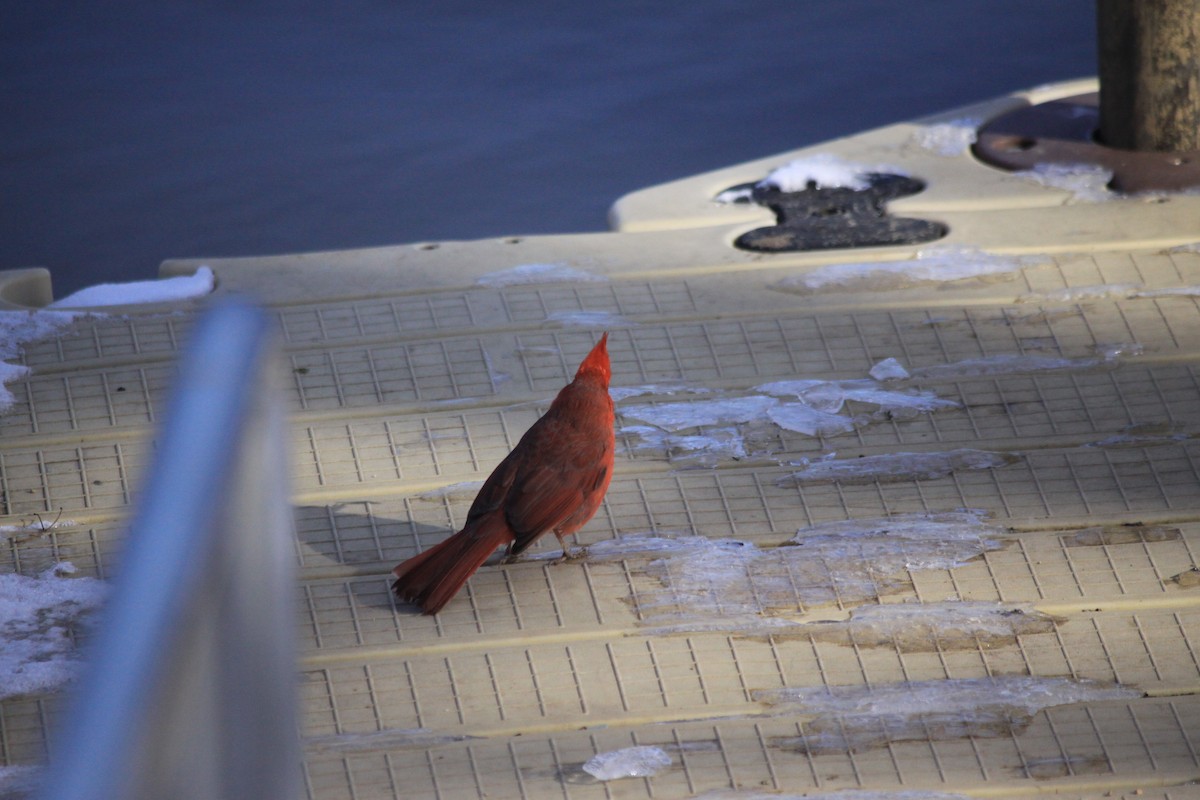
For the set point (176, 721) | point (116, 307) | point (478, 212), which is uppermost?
point (176, 721)

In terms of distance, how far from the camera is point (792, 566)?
172 cm

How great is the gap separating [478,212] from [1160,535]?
9.39 ft

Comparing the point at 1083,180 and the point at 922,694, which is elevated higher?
the point at 1083,180

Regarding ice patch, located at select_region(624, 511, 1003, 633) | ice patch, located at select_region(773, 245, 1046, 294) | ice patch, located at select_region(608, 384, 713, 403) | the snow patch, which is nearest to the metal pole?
the snow patch

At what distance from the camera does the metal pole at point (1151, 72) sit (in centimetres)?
272

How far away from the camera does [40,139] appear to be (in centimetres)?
479

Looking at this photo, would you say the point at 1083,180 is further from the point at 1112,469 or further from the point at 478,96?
the point at 478,96

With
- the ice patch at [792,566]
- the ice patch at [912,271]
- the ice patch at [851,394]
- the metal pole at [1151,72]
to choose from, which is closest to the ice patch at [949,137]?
the metal pole at [1151,72]

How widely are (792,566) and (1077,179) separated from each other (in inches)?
56.2

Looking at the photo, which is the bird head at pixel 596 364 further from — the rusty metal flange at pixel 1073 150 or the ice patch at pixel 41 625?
the rusty metal flange at pixel 1073 150

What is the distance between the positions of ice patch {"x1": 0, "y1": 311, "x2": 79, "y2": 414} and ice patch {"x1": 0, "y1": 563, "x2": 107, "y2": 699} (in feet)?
1.82

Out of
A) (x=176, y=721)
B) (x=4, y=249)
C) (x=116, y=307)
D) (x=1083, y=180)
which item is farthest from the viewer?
(x=4, y=249)

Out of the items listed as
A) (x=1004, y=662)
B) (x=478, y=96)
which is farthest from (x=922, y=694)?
(x=478, y=96)

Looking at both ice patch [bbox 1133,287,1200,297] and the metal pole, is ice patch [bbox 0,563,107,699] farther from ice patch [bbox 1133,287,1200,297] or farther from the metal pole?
the metal pole
